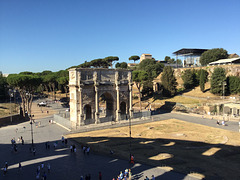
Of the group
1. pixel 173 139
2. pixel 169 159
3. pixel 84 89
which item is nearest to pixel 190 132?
pixel 173 139

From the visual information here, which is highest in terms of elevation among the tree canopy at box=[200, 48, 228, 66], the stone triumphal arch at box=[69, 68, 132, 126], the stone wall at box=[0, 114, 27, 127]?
the tree canopy at box=[200, 48, 228, 66]

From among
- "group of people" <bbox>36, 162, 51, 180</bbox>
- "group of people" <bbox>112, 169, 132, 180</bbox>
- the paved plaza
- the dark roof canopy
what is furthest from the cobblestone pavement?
the dark roof canopy

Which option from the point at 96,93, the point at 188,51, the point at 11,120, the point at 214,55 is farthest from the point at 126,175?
the point at 188,51

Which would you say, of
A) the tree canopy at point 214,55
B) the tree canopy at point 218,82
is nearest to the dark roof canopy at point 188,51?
the tree canopy at point 214,55

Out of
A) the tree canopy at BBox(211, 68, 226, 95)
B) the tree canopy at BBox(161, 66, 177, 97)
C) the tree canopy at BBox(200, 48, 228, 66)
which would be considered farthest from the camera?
the tree canopy at BBox(200, 48, 228, 66)

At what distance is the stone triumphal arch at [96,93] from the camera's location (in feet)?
116

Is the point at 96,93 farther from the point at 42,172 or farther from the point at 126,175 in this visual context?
the point at 126,175

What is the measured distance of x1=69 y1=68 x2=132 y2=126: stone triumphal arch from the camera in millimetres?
35281

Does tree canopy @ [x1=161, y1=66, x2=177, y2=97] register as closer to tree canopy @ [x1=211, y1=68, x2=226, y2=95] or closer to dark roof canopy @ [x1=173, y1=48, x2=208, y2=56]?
tree canopy @ [x1=211, y1=68, x2=226, y2=95]

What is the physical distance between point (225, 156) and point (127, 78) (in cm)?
2463

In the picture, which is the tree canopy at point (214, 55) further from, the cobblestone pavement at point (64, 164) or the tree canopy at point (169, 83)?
the cobblestone pavement at point (64, 164)

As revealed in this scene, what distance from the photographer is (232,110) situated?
151ft

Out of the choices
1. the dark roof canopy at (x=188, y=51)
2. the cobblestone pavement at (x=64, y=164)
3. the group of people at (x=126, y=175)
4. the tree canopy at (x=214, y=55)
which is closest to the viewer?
the group of people at (x=126, y=175)

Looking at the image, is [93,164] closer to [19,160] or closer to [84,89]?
[19,160]
